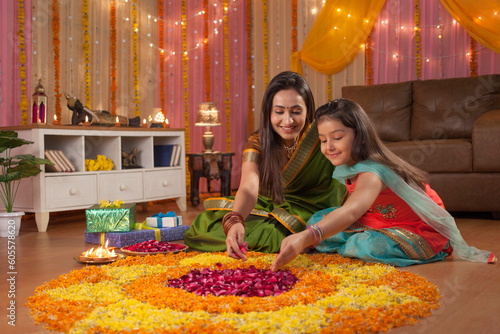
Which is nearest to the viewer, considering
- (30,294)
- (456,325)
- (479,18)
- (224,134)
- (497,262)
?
(456,325)

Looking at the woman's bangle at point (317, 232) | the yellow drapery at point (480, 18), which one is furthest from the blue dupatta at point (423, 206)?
the yellow drapery at point (480, 18)

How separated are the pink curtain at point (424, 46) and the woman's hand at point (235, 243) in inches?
138

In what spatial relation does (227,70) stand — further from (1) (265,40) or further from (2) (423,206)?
(2) (423,206)

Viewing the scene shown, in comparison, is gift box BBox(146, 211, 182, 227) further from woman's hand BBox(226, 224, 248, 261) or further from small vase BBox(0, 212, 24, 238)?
woman's hand BBox(226, 224, 248, 261)

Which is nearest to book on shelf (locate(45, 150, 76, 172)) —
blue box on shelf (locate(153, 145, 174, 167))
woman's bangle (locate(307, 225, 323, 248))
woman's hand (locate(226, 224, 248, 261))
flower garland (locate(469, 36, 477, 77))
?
blue box on shelf (locate(153, 145, 174, 167))

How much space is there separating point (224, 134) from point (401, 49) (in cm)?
199

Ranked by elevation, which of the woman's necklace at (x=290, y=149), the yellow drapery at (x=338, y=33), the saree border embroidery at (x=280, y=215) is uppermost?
the yellow drapery at (x=338, y=33)

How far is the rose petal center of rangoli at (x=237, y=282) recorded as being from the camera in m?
1.54

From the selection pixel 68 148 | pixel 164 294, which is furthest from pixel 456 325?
pixel 68 148

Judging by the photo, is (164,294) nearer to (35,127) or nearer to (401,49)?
(35,127)

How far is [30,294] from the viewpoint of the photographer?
170 cm

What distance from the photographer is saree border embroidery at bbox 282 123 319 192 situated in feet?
7.60

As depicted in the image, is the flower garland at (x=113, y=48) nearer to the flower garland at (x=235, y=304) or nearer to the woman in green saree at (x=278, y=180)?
the woman in green saree at (x=278, y=180)

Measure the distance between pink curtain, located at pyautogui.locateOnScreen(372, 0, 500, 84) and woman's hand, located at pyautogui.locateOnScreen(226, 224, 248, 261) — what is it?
3.50 m
